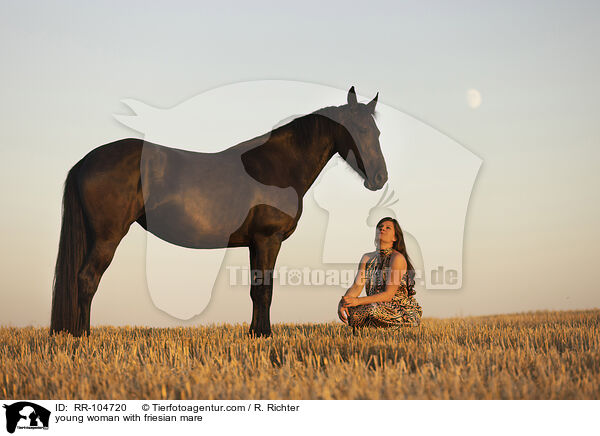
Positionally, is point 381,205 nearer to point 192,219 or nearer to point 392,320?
point 392,320

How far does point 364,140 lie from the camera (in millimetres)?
7523

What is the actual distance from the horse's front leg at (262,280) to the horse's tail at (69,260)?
7.44ft

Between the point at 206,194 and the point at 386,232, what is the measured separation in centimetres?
251

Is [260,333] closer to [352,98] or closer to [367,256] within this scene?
[367,256]

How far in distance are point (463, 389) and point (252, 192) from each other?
13.5 feet

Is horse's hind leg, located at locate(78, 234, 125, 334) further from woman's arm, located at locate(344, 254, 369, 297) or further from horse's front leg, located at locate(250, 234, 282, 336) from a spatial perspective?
woman's arm, located at locate(344, 254, 369, 297)

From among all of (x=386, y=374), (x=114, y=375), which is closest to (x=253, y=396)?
(x=386, y=374)

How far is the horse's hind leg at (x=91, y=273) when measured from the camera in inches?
262

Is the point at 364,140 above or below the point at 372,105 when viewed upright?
below

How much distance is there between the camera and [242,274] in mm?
7680
